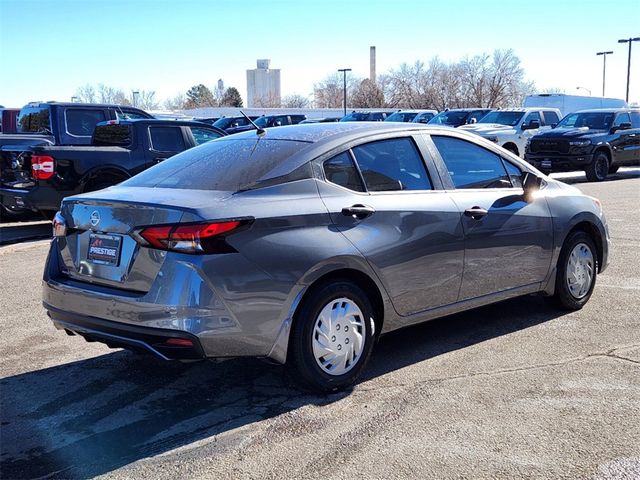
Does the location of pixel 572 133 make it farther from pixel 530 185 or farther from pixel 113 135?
pixel 530 185

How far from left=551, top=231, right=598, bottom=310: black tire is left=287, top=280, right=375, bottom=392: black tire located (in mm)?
2251

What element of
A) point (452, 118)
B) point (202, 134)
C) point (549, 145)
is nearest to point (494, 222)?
point (202, 134)

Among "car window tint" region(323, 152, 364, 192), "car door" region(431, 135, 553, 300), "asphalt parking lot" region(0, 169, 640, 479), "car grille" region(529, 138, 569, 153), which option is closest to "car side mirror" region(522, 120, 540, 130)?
"car grille" region(529, 138, 569, 153)

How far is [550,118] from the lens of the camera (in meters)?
23.2

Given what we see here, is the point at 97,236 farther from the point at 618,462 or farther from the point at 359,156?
the point at 618,462

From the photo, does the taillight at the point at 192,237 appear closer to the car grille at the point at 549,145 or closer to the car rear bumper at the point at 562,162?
the car rear bumper at the point at 562,162

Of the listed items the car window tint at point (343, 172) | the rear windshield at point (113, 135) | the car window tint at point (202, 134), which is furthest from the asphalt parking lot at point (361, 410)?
the car window tint at point (202, 134)

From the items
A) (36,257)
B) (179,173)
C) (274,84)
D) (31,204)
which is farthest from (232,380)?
(274,84)

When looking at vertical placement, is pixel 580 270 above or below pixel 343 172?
below

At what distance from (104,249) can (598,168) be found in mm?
17715

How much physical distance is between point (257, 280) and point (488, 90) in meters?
74.5

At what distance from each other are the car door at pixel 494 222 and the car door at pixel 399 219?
0.16 m

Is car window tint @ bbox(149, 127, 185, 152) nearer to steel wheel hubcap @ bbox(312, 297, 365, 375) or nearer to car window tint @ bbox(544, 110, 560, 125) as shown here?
steel wheel hubcap @ bbox(312, 297, 365, 375)

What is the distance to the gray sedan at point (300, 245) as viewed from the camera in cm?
394
